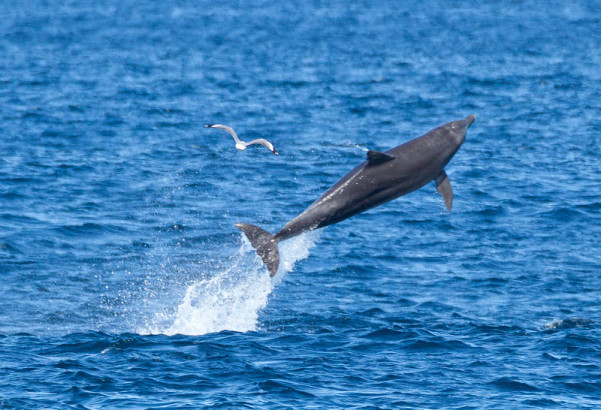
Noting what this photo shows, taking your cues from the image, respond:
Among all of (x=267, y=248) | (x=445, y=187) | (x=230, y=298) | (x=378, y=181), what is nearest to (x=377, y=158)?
(x=378, y=181)

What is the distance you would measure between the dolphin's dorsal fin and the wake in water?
5.49 metres

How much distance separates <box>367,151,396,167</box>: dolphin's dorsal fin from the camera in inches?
756

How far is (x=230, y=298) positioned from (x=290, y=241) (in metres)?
2.43

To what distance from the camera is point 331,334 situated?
2547 cm

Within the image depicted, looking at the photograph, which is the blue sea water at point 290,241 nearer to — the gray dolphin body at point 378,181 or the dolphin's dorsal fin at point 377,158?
the gray dolphin body at point 378,181

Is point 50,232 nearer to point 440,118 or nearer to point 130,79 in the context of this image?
point 440,118

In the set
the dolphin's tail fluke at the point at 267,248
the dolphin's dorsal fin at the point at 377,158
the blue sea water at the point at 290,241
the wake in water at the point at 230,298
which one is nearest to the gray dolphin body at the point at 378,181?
the dolphin's dorsal fin at the point at 377,158

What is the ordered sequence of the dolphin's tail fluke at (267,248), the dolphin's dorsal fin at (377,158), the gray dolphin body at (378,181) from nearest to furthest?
1. the dolphin's dorsal fin at (377,158)
2. the gray dolphin body at (378,181)
3. the dolphin's tail fluke at (267,248)

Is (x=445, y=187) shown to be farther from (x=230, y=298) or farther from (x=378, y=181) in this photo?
(x=230, y=298)

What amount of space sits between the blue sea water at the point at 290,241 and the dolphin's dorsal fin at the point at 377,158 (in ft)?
16.7

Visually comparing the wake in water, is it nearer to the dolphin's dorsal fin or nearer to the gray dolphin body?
the gray dolphin body

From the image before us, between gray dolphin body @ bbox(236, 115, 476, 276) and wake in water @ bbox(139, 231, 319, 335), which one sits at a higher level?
gray dolphin body @ bbox(236, 115, 476, 276)

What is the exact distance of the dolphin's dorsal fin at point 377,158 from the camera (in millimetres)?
19206

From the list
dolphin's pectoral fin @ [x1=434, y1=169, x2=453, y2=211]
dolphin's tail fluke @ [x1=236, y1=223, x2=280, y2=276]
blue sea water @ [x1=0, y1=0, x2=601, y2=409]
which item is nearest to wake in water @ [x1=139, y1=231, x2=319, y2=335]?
blue sea water @ [x1=0, y1=0, x2=601, y2=409]
